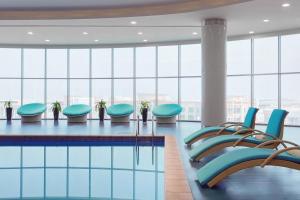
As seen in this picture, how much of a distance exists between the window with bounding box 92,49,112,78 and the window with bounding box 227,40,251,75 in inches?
206

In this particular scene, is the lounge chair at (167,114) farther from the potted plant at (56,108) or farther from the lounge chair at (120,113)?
the potted plant at (56,108)

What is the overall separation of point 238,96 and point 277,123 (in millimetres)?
8460

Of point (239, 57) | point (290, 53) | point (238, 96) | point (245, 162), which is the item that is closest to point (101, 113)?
point (238, 96)

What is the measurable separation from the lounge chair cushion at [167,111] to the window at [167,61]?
2.05 meters

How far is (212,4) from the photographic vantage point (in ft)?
29.4

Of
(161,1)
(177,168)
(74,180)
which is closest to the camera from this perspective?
(177,168)

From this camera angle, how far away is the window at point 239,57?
13.4 m

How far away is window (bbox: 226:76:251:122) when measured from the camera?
13511 mm

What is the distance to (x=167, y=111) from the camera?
42.2 ft

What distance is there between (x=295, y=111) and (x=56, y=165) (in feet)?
29.7

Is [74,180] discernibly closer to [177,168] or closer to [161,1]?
[177,168]

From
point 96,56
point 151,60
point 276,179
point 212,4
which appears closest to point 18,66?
point 96,56

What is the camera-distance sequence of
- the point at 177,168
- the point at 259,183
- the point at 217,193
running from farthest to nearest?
the point at 177,168
the point at 259,183
the point at 217,193

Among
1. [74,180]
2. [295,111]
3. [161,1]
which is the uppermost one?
[161,1]
